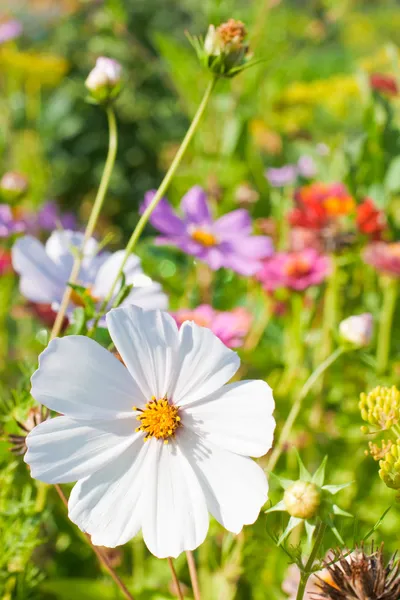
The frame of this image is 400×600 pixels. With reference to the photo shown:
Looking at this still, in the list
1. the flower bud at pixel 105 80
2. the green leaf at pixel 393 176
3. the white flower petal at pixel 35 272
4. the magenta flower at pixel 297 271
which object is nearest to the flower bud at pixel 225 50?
the flower bud at pixel 105 80

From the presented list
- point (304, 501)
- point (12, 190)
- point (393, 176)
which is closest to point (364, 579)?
point (304, 501)

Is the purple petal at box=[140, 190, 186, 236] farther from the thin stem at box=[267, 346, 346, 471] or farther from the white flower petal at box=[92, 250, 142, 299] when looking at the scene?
the thin stem at box=[267, 346, 346, 471]

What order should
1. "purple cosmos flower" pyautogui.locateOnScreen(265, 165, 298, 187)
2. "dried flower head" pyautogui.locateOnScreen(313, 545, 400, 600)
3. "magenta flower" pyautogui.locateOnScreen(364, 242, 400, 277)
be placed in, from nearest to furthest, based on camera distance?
1. "dried flower head" pyautogui.locateOnScreen(313, 545, 400, 600)
2. "magenta flower" pyautogui.locateOnScreen(364, 242, 400, 277)
3. "purple cosmos flower" pyautogui.locateOnScreen(265, 165, 298, 187)

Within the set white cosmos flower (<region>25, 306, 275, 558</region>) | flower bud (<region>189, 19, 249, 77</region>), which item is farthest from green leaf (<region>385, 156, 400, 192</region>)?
white cosmos flower (<region>25, 306, 275, 558</region>)

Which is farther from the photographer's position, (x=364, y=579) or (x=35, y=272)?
(x=35, y=272)

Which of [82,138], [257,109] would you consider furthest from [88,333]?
[82,138]

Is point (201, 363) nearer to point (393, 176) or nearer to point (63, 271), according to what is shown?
point (63, 271)
